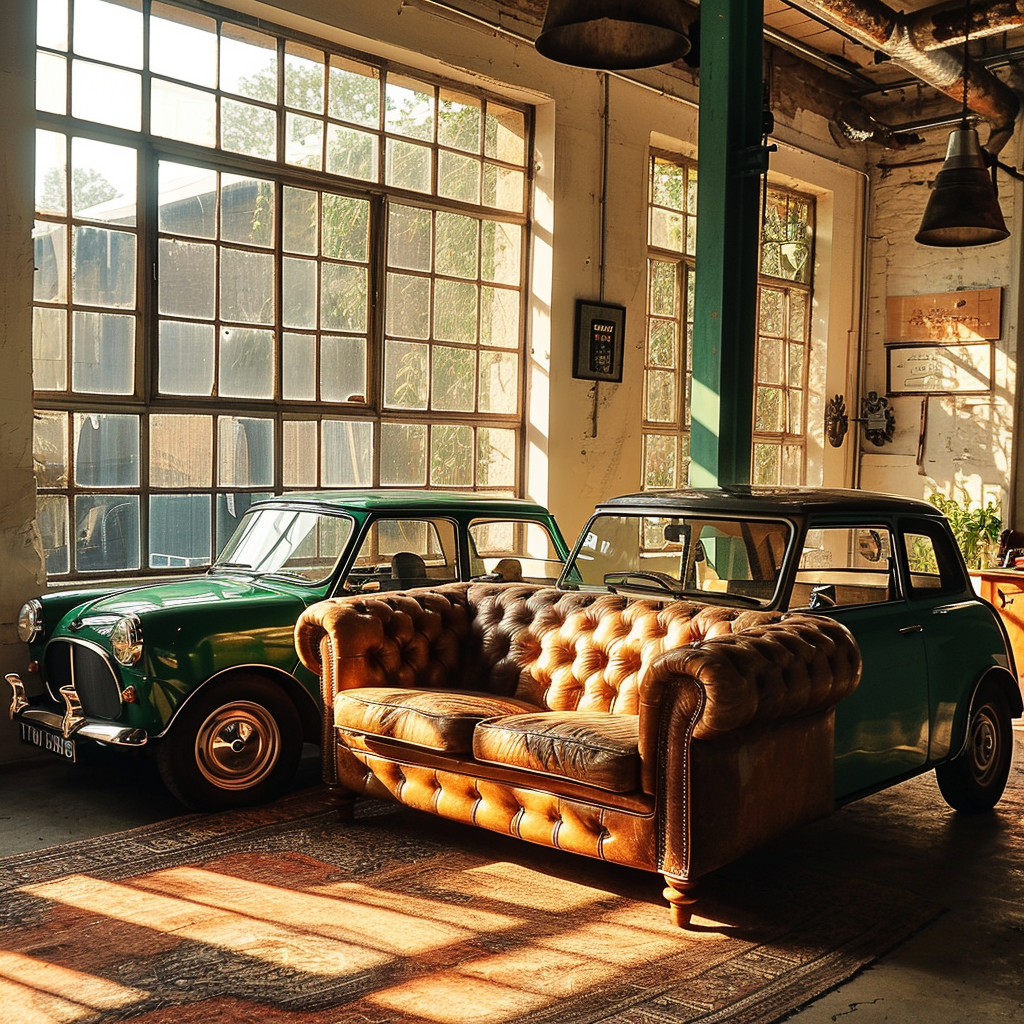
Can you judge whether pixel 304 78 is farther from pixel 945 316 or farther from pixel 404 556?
pixel 945 316

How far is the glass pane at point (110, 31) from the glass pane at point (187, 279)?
0.98 m

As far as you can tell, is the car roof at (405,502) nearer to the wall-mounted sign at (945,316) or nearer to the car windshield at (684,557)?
the car windshield at (684,557)

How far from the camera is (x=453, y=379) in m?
7.84

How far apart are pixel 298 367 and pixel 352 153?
1425 mm

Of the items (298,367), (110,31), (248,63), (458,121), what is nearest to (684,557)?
(298,367)

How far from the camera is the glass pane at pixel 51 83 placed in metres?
5.74

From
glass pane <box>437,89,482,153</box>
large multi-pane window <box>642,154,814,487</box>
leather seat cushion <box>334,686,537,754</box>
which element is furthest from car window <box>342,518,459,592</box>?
large multi-pane window <box>642,154,814,487</box>

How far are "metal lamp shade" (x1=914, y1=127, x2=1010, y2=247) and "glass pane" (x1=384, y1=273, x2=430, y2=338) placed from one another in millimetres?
3275

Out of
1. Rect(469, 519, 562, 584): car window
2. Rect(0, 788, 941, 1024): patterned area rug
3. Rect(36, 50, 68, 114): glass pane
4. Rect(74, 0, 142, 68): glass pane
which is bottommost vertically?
Rect(0, 788, 941, 1024): patterned area rug

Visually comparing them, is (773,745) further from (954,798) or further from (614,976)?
(954,798)

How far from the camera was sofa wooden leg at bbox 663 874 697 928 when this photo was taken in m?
3.40

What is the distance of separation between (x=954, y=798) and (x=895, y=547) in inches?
46.3

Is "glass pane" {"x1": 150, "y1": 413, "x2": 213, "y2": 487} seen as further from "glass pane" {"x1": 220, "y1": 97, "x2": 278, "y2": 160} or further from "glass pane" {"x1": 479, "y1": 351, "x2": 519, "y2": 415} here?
"glass pane" {"x1": 479, "y1": 351, "x2": 519, "y2": 415}

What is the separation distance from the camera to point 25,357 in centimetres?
550
